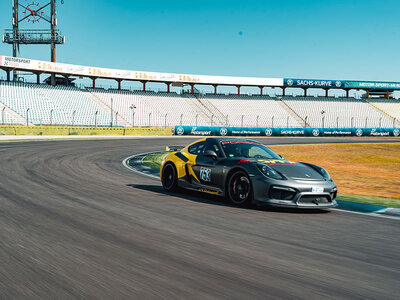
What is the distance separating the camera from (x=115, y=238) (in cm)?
488

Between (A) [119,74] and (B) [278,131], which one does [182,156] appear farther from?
(A) [119,74]

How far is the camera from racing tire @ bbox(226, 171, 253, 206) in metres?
7.17

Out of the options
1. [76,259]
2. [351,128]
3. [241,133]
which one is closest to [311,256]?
[76,259]

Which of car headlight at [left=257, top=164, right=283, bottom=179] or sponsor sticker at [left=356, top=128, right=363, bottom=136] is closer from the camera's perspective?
car headlight at [left=257, top=164, right=283, bottom=179]

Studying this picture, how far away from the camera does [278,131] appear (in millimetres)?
54219

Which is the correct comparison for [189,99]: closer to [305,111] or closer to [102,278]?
[305,111]

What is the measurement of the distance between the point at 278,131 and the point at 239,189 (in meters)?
47.8

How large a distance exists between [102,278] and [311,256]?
205 centimetres

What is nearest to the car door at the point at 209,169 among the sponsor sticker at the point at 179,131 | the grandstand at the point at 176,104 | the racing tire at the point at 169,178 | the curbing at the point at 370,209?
the racing tire at the point at 169,178

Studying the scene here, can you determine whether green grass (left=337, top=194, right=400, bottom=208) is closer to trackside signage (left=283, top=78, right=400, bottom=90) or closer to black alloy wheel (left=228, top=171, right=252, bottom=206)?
black alloy wheel (left=228, top=171, right=252, bottom=206)

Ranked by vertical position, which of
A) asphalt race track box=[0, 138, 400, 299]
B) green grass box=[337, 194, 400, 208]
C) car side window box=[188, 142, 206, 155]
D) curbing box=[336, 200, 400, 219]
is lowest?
green grass box=[337, 194, 400, 208]

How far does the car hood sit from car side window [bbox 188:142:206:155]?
5.00 feet

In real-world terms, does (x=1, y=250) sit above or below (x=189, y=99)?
below

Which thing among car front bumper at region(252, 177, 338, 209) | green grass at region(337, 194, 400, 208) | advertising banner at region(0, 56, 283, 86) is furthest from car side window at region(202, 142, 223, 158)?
advertising banner at region(0, 56, 283, 86)
